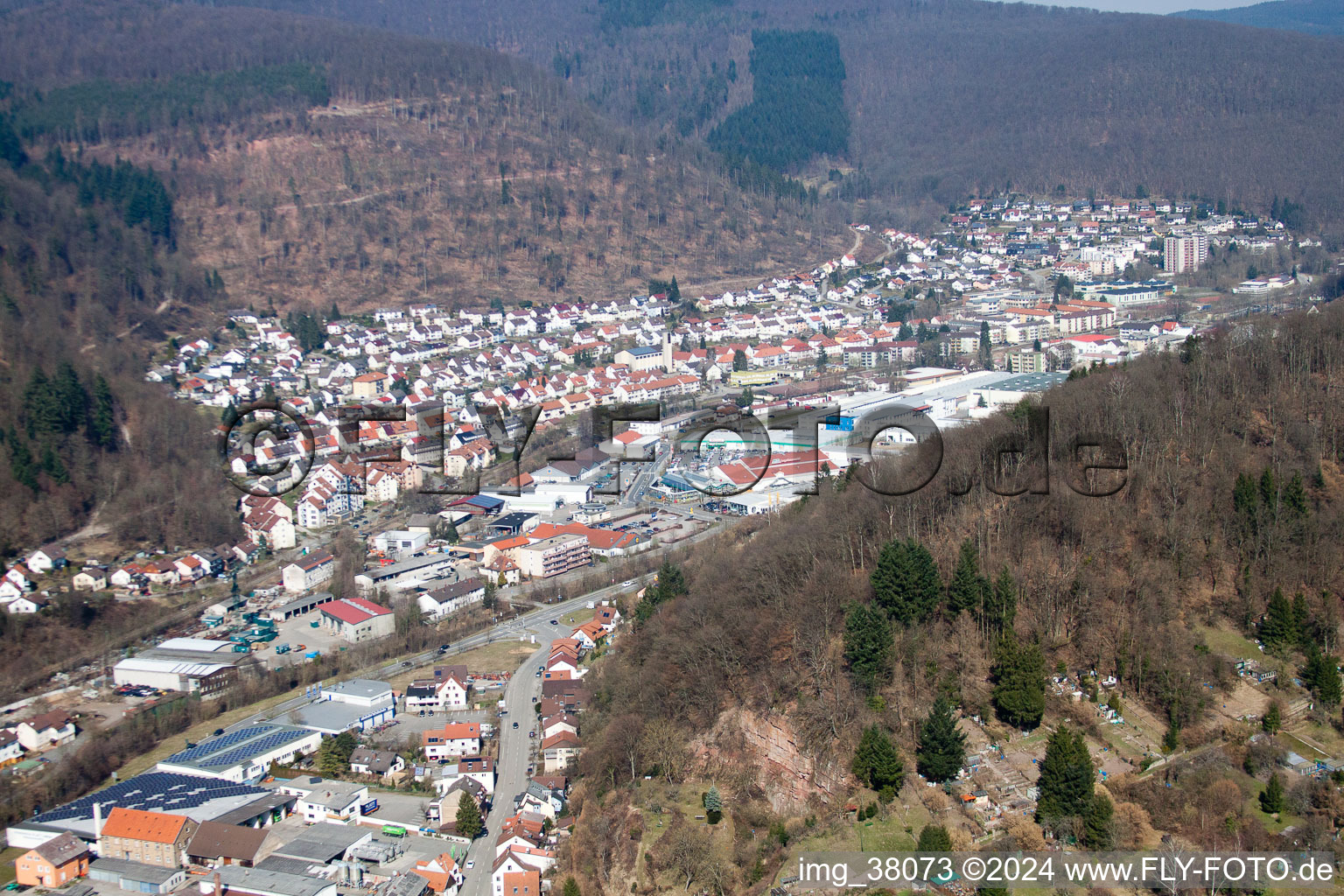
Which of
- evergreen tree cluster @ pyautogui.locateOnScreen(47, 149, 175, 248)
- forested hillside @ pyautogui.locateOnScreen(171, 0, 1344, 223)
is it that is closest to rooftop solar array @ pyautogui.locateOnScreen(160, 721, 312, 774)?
evergreen tree cluster @ pyautogui.locateOnScreen(47, 149, 175, 248)

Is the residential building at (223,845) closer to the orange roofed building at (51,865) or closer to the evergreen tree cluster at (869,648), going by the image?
the orange roofed building at (51,865)

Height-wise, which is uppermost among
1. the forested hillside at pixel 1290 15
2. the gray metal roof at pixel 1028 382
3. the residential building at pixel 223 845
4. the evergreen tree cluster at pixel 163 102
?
the forested hillside at pixel 1290 15

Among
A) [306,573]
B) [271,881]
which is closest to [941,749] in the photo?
[271,881]

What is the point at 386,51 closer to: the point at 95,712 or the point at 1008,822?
the point at 95,712

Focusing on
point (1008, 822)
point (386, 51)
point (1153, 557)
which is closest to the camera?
point (1008, 822)

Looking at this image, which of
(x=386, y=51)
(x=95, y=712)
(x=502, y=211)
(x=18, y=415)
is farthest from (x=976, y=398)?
(x=386, y=51)

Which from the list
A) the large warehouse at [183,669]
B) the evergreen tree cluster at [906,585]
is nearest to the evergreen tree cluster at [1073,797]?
the evergreen tree cluster at [906,585]

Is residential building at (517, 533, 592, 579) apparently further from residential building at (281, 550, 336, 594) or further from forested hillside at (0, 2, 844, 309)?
forested hillside at (0, 2, 844, 309)
